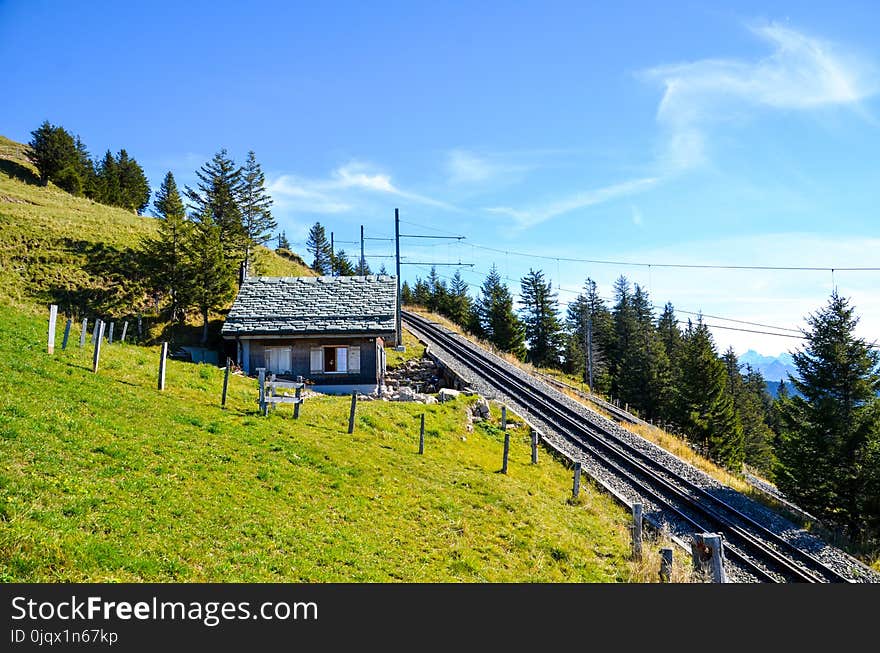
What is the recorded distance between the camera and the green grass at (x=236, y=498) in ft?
25.1

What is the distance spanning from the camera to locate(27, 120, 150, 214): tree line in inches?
2549

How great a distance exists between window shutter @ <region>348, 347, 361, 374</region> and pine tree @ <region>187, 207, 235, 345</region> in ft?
42.8

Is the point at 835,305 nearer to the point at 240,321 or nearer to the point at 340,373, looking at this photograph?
the point at 340,373

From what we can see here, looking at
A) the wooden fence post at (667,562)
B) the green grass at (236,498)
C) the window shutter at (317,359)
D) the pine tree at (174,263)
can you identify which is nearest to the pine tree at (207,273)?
the pine tree at (174,263)

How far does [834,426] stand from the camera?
23.5 metres

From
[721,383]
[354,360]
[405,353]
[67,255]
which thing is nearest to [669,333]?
[721,383]

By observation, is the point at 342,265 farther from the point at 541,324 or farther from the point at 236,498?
the point at 236,498

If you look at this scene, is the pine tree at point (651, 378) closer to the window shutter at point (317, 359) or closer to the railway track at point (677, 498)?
the railway track at point (677, 498)

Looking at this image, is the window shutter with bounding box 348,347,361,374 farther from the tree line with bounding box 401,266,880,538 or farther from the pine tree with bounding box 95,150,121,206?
the pine tree with bounding box 95,150,121,206

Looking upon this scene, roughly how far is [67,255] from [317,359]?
26.3 metres

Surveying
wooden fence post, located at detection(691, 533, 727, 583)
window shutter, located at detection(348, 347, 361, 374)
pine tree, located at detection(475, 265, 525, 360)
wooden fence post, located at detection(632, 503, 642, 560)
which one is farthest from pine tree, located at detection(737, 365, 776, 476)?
wooden fence post, located at detection(691, 533, 727, 583)

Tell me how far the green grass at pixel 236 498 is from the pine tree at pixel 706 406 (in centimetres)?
2744

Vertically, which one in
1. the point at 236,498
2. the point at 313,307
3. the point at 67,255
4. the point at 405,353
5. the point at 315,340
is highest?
the point at 67,255
